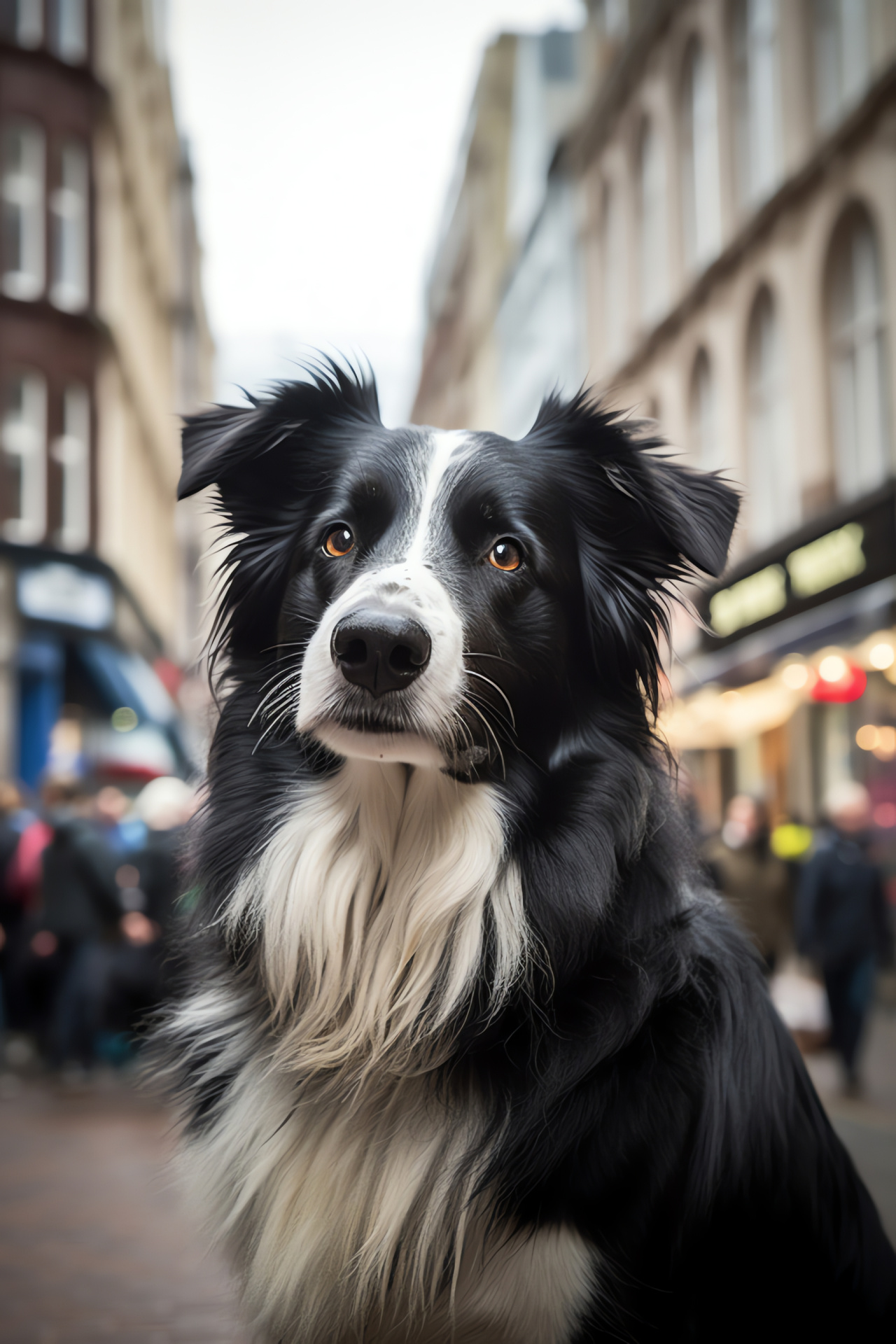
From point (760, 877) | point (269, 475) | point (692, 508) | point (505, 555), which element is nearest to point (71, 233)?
point (760, 877)

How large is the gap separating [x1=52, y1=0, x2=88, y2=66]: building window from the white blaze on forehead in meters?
20.0

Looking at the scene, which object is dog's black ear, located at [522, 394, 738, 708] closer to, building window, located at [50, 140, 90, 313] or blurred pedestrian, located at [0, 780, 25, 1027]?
blurred pedestrian, located at [0, 780, 25, 1027]

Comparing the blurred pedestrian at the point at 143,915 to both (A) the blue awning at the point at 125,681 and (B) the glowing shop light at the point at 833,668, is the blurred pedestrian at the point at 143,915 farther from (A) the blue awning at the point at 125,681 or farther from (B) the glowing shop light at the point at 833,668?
(A) the blue awning at the point at 125,681

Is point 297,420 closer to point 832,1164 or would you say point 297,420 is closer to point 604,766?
point 604,766

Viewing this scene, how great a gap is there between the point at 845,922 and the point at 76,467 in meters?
15.1

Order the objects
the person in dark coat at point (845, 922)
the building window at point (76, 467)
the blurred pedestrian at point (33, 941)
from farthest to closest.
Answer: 1. the building window at point (76, 467)
2. the person in dark coat at point (845, 922)
3. the blurred pedestrian at point (33, 941)

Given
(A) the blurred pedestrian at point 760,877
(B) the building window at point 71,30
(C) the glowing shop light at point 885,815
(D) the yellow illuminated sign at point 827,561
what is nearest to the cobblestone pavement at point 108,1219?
(A) the blurred pedestrian at point 760,877

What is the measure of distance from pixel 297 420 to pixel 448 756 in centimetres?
85

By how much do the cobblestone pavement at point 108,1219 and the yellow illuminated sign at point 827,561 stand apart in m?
5.89

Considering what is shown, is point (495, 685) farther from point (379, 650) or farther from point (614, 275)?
point (614, 275)

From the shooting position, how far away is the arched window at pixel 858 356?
43.5 feet

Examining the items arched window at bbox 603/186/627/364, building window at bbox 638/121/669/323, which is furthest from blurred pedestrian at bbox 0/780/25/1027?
arched window at bbox 603/186/627/364

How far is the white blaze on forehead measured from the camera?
2.31 meters

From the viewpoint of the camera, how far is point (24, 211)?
1920 centimetres
